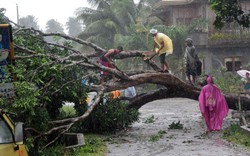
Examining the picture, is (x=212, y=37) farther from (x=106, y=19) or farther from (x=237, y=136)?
(x=237, y=136)

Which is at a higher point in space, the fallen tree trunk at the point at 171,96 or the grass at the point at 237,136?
the fallen tree trunk at the point at 171,96

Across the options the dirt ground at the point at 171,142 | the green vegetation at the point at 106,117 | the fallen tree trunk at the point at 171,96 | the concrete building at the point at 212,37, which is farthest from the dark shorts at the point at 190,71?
the concrete building at the point at 212,37

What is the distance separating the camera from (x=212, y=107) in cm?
1324

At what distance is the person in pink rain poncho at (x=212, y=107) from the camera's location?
13234mm

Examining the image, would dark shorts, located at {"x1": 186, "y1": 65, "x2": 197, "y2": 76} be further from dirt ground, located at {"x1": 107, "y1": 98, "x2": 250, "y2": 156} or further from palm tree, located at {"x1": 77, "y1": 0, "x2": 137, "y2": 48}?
palm tree, located at {"x1": 77, "y1": 0, "x2": 137, "y2": 48}

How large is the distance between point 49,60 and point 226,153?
4.44 m

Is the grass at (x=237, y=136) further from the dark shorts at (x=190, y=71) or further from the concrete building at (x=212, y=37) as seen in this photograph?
the concrete building at (x=212, y=37)

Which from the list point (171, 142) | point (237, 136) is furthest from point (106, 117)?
point (237, 136)

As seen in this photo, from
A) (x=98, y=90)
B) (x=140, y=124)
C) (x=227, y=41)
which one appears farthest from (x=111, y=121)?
(x=227, y=41)

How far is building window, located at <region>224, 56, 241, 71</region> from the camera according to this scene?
31844mm

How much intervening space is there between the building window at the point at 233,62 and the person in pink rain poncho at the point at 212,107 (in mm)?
19056

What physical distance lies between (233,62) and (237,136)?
818 inches

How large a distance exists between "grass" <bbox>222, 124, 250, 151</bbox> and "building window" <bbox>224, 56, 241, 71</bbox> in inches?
760

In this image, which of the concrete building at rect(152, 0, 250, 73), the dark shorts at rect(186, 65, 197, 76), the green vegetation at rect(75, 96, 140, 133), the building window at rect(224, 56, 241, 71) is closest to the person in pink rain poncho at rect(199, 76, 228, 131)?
the green vegetation at rect(75, 96, 140, 133)
